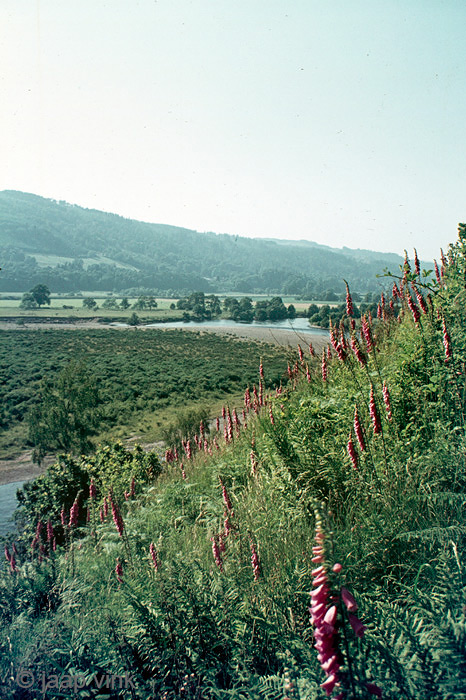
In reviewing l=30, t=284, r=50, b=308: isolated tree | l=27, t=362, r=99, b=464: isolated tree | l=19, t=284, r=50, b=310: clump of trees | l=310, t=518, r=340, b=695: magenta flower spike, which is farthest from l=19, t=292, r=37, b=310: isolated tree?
l=310, t=518, r=340, b=695: magenta flower spike

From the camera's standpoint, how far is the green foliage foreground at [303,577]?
5.89ft

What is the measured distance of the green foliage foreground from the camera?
5.89 feet

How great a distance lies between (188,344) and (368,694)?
72.0m

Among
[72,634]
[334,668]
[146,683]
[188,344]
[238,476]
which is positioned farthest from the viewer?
[188,344]

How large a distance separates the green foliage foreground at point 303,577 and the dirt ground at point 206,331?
145cm

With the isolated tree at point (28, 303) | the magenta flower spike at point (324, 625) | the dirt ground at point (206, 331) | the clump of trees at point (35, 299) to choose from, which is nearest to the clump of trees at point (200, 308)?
the dirt ground at point (206, 331)

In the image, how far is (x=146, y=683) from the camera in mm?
2309

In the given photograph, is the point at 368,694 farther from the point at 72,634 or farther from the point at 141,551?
the point at 141,551

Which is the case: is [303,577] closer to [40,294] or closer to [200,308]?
[200,308]

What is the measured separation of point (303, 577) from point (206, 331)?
9204 centimetres

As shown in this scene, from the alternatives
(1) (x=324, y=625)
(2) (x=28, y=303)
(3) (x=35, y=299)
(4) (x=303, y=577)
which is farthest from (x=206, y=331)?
(1) (x=324, y=625)

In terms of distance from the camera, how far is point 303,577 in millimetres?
2883

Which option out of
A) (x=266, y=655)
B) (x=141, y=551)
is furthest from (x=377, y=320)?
(x=266, y=655)

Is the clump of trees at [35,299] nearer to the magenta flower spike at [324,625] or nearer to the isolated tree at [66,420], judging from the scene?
the isolated tree at [66,420]
